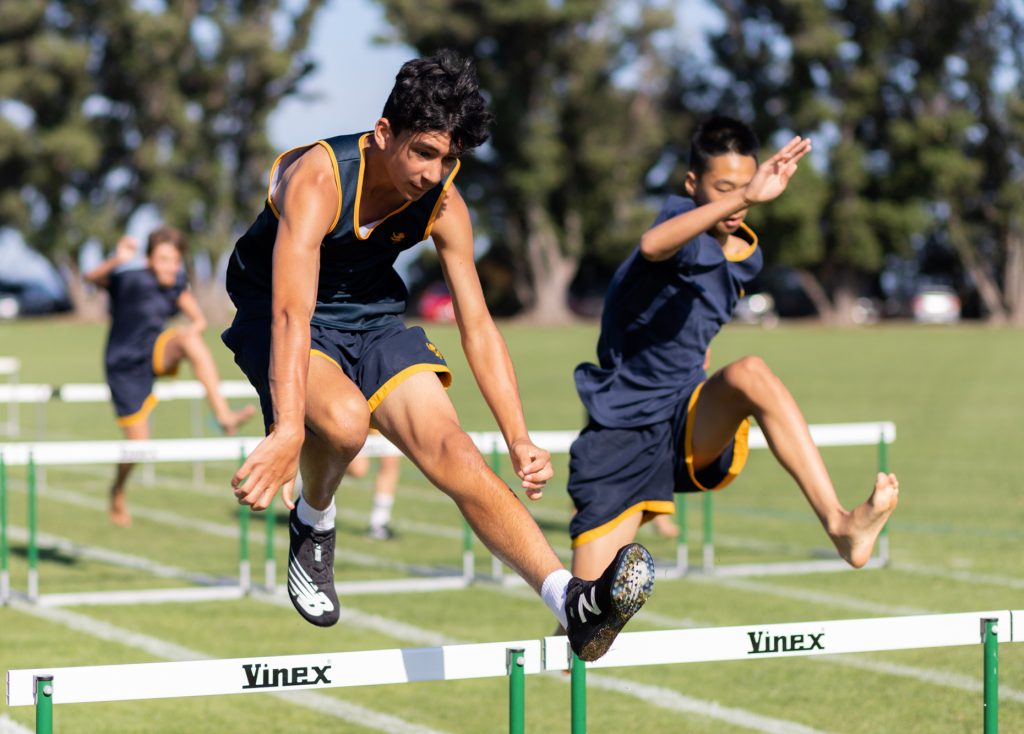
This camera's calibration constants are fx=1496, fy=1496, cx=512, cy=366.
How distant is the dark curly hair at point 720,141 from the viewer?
19.6 feet

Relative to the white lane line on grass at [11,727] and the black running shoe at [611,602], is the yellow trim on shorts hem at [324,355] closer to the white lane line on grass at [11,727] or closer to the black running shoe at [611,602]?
the black running shoe at [611,602]

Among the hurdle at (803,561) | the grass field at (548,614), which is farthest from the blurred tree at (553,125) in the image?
the hurdle at (803,561)

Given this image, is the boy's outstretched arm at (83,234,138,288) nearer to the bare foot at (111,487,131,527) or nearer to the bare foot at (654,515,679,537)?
the bare foot at (111,487,131,527)

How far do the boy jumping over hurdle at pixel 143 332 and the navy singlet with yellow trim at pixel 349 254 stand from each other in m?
5.84

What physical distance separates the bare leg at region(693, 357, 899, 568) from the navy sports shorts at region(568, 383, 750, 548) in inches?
8.0

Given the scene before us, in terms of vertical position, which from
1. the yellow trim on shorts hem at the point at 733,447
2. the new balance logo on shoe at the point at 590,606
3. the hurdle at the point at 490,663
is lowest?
the hurdle at the point at 490,663

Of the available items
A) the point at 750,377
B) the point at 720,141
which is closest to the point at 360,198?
the point at 750,377

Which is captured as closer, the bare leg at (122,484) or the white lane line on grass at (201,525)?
the white lane line on grass at (201,525)

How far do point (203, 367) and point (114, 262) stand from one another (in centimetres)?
119

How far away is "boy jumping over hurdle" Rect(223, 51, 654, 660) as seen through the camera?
416cm

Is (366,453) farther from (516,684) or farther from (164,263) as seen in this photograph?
(516,684)

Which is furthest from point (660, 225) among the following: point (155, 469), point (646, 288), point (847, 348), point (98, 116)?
point (98, 116)

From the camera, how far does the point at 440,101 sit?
14.2 ft

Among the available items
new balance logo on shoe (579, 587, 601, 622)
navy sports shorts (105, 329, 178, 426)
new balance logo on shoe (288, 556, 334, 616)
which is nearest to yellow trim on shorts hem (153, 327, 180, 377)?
navy sports shorts (105, 329, 178, 426)
